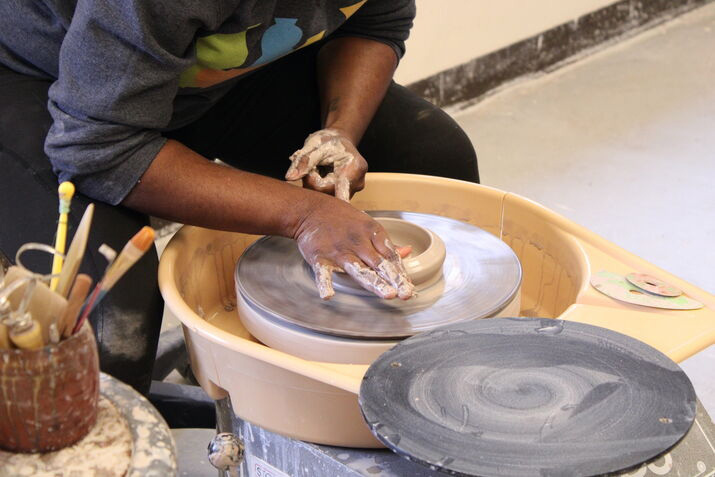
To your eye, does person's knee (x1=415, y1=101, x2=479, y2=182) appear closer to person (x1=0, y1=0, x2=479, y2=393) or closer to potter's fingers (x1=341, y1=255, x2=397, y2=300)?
person (x1=0, y1=0, x2=479, y2=393)

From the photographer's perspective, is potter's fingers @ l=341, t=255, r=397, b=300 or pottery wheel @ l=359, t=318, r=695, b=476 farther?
potter's fingers @ l=341, t=255, r=397, b=300

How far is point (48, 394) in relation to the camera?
805mm

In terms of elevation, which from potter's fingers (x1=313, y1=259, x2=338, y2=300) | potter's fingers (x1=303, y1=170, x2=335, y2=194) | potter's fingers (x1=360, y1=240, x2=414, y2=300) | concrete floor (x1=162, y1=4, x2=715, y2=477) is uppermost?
potter's fingers (x1=303, y1=170, x2=335, y2=194)

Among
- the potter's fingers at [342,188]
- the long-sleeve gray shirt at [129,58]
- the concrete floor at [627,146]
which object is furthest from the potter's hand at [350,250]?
the concrete floor at [627,146]

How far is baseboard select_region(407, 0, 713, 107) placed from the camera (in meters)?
3.29

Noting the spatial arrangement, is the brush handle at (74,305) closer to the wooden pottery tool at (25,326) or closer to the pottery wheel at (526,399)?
the wooden pottery tool at (25,326)

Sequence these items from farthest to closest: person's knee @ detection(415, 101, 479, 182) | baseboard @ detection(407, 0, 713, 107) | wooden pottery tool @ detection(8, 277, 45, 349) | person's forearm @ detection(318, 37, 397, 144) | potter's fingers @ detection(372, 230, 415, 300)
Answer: baseboard @ detection(407, 0, 713, 107) < person's knee @ detection(415, 101, 479, 182) < person's forearm @ detection(318, 37, 397, 144) < potter's fingers @ detection(372, 230, 415, 300) < wooden pottery tool @ detection(8, 277, 45, 349)

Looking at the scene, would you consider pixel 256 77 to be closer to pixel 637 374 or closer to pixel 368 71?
pixel 368 71

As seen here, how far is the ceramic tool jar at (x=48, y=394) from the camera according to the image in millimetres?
790

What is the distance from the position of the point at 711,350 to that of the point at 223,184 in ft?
4.25

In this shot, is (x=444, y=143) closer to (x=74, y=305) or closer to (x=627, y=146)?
(x=74, y=305)

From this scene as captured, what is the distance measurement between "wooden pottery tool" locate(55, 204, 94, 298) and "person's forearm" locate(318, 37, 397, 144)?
715 mm

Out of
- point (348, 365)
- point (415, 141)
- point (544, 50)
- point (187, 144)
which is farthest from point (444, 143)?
point (544, 50)

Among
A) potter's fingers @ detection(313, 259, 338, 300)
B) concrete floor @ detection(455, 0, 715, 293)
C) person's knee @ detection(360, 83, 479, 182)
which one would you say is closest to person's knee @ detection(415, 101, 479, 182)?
person's knee @ detection(360, 83, 479, 182)
